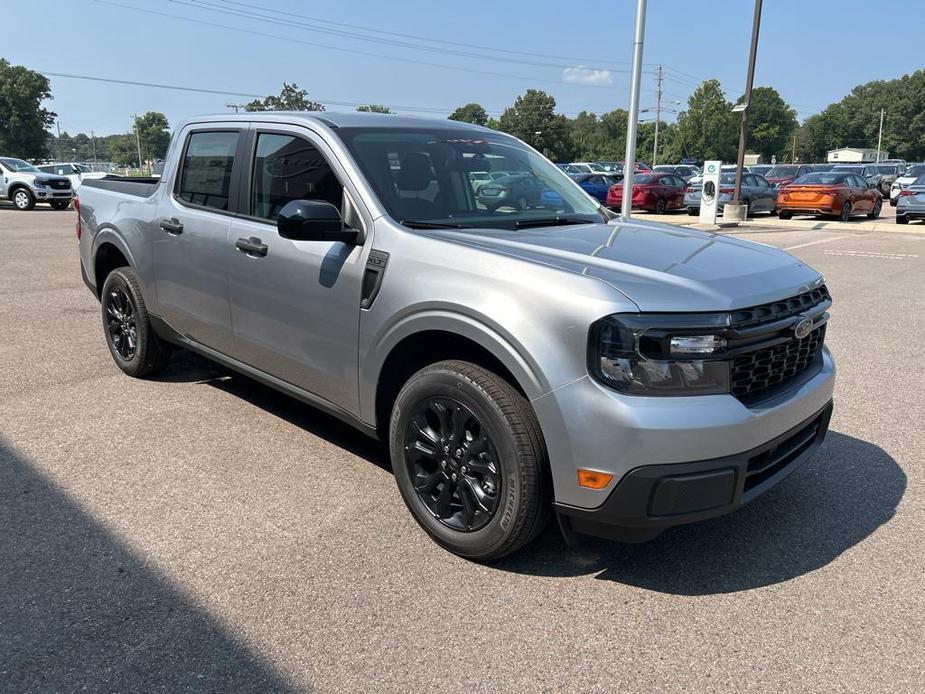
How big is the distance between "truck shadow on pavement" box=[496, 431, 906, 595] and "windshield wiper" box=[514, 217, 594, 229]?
4.90 feet

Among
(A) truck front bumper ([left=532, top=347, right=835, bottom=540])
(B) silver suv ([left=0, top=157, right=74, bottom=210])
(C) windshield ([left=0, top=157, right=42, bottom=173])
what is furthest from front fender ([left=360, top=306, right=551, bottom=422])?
(C) windshield ([left=0, top=157, right=42, bottom=173])

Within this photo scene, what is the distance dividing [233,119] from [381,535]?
268 cm

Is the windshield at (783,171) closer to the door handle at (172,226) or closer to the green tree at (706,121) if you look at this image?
the door handle at (172,226)

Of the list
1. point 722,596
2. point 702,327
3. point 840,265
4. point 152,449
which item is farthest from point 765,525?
point 840,265

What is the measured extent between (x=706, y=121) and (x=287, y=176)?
88888 millimetres

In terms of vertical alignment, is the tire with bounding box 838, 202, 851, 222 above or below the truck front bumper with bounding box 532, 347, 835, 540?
above

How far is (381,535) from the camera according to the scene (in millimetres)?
3365

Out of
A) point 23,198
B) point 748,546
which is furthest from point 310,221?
point 23,198

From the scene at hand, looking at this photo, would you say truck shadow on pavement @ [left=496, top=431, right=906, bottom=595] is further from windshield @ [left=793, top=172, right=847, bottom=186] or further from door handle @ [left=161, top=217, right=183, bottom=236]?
windshield @ [left=793, top=172, right=847, bottom=186]

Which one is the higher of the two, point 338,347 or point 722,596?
point 338,347

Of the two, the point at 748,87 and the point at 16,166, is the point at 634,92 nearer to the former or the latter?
the point at 748,87

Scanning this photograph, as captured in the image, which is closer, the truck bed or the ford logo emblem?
the ford logo emblem

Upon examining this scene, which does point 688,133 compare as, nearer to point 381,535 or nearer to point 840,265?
point 840,265

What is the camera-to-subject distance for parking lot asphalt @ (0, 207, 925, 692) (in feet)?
8.19
